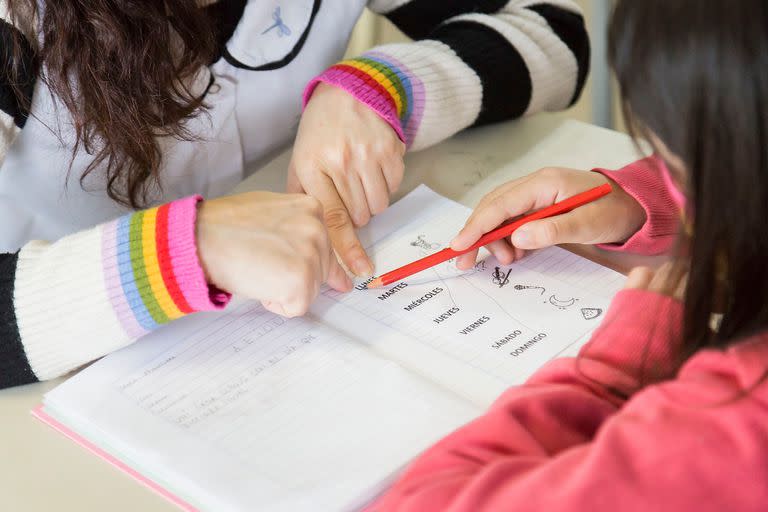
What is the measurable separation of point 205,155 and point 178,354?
307 mm

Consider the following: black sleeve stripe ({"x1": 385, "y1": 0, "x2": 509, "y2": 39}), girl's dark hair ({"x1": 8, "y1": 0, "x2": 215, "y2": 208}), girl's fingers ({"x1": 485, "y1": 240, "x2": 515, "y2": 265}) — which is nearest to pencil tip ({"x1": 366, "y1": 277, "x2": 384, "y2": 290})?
girl's fingers ({"x1": 485, "y1": 240, "x2": 515, "y2": 265})

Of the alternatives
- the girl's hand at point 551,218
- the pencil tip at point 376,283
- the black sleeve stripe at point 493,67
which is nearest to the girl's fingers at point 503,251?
the girl's hand at point 551,218

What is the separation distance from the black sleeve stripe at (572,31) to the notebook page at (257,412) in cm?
51

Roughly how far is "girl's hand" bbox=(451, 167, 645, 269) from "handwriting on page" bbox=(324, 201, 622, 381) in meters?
0.02

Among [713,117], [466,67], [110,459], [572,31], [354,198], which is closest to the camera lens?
[713,117]

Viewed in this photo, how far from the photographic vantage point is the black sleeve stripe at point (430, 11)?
102 centimetres

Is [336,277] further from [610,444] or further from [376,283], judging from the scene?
[610,444]

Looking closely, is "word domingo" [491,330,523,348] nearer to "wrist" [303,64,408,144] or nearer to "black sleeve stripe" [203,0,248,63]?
"wrist" [303,64,408,144]

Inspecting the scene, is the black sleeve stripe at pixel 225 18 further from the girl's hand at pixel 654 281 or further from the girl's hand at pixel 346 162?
the girl's hand at pixel 654 281

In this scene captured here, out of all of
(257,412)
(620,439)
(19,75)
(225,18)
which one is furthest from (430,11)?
(620,439)

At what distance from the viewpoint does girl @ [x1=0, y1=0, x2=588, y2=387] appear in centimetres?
66

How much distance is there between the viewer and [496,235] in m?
0.74

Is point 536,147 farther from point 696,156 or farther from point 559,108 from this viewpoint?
point 696,156

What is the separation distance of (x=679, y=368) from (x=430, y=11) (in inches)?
25.3
